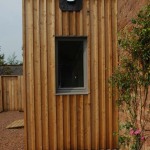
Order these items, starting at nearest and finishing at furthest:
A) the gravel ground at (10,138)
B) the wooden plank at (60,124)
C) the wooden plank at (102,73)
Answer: the wooden plank at (60,124) → the wooden plank at (102,73) → the gravel ground at (10,138)

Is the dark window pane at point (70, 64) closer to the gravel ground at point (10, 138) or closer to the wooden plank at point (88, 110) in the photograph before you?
the wooden plank at point (88, 110)

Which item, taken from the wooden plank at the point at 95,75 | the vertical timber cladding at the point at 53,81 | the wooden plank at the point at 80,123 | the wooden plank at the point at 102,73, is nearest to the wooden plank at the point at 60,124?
the vertical timber cladding at the point at 53,81

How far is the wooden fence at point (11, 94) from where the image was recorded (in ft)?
55.7

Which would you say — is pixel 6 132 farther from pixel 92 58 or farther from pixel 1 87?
pixel 1 87

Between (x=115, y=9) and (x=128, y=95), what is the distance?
8.00ft

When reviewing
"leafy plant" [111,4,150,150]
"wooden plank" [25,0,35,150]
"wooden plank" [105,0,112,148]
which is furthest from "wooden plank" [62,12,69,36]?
"leafy plant" [111,4,150,150]

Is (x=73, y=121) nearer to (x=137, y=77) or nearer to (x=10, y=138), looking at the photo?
(x=137, y=77)

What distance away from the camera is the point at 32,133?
7418mm

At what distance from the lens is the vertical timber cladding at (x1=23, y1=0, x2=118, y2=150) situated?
24.1ft

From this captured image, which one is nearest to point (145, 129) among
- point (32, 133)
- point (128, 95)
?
point (128, 95)

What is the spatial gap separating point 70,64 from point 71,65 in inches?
1.4

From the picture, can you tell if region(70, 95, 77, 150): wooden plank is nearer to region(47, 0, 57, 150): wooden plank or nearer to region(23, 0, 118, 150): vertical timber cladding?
region(23, 0, 118, 150): vertical timber cladding

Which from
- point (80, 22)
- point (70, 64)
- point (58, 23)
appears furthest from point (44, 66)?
point (80, 22)

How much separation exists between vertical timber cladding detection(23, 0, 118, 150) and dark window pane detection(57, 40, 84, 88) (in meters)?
0.26
